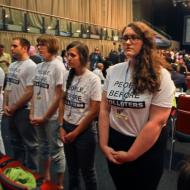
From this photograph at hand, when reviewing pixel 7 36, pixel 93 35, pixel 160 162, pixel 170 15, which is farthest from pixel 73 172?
pixel 170 15

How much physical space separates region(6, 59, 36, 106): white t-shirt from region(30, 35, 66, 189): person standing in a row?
0.19 meters

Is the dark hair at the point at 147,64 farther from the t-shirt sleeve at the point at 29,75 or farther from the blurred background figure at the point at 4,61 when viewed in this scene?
the blurred background figure at the point at 4,61

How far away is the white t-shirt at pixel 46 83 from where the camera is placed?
8.95 ft

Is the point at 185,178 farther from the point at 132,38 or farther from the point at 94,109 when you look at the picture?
the point at 94,109

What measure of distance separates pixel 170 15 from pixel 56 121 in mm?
23128

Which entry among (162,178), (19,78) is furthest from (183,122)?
(19,78)

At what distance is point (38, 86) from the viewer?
280 centimetres

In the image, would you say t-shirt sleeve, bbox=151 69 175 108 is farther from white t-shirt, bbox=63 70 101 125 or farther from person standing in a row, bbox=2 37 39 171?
person standing in a row, bbox=2 37 39 171

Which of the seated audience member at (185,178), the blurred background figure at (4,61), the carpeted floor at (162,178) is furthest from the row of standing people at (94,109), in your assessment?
the blurred background figure at (4,61)

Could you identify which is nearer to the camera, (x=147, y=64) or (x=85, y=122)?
(x=147, y=64)

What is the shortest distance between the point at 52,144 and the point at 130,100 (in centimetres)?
127

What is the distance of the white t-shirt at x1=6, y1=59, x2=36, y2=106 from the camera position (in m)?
3.05

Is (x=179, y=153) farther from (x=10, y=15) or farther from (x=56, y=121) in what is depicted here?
(x=10, y=15)

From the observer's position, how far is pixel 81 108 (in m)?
2.43
